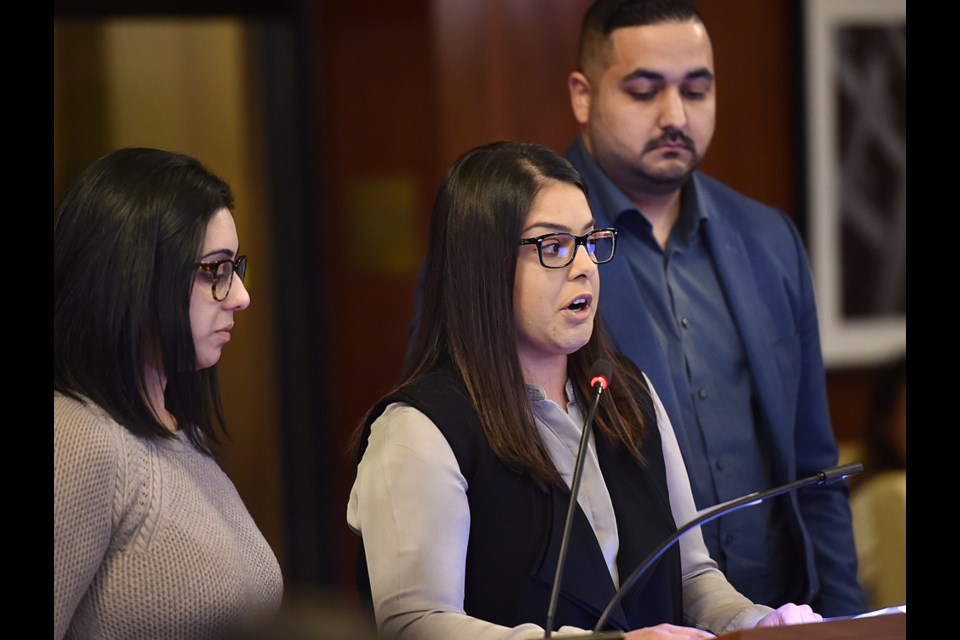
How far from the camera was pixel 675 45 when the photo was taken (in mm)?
1679

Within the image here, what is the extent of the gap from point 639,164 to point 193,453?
721mm

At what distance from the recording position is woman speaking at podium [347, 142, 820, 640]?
1.36 m

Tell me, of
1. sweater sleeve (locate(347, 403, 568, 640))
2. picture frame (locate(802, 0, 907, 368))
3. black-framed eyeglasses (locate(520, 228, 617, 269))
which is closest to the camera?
sweater sleeve (locate(347, 403, 568, 640))

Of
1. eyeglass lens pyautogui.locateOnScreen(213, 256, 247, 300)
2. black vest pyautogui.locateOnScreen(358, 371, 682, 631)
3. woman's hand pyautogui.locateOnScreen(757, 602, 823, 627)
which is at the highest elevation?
eyeglass lens pyautogui.locateOnScreen(213, 256, 247, 300)

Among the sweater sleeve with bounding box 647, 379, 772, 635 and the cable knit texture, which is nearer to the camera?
the cable knit texture

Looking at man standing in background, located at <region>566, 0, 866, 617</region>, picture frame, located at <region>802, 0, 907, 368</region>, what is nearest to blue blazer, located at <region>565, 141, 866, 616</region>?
man standing in background, located at <region>566, 0, 866, 617</region>

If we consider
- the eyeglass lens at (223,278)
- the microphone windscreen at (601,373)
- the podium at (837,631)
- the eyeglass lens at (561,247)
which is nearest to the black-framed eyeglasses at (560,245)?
the eyeglass lens at (561,247)

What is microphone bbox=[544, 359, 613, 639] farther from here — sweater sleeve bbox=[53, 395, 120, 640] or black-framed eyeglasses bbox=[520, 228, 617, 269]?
sweater sleeve bbox=[53, 395, 120, 640]

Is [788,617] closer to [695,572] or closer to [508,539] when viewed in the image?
[695,572]

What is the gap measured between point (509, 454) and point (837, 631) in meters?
0.41

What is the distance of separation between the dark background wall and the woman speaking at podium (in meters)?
0.68

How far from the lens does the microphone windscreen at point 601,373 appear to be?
143cm

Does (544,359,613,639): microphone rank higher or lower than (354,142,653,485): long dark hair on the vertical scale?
lower
